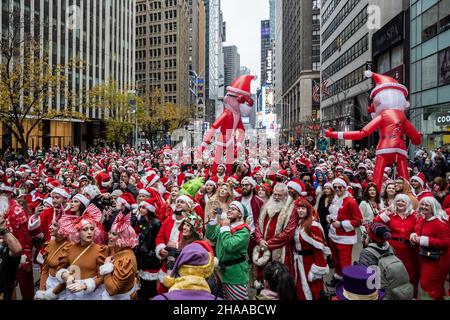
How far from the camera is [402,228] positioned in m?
5.31

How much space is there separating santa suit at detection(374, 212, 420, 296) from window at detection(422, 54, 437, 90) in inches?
881

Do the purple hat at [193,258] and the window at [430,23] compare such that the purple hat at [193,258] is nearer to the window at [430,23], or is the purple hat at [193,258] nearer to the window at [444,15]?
the window at [444,15]

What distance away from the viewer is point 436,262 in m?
4.72

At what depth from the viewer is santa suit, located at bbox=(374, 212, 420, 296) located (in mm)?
5277

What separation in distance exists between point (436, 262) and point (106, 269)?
12.4 feet

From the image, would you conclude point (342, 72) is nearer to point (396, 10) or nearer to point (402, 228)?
point (396, 10)

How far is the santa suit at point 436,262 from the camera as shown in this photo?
469 centimetres

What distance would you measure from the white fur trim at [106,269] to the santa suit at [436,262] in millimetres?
3534

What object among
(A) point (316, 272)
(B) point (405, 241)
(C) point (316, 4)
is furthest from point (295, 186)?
(C) point (316, 4)

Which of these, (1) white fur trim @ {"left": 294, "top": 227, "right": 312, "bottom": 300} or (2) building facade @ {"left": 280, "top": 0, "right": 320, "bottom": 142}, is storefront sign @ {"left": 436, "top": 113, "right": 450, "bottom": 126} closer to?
(1) white fur trim @ {"left": 294, "top": 227, "right": 312, "bottom": 300}

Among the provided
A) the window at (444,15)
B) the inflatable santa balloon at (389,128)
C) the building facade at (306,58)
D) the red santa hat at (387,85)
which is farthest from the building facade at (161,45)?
the inflatable santa balloon at (389,128)

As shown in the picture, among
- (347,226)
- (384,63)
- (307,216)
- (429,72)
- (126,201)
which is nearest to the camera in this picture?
(307,216)

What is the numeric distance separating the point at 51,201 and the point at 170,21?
100135 millimetres

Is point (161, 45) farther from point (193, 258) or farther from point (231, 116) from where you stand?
point (193, 258)
